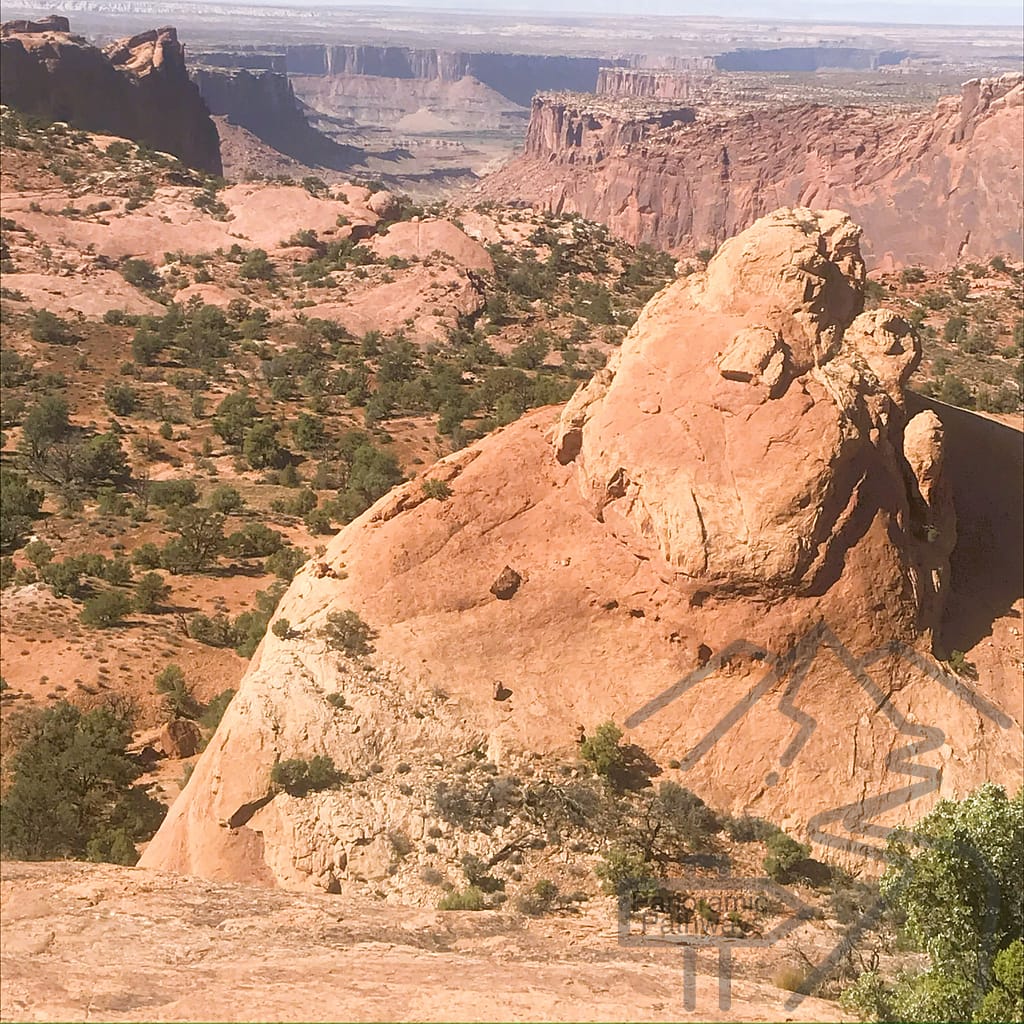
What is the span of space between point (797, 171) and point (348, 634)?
406 ft

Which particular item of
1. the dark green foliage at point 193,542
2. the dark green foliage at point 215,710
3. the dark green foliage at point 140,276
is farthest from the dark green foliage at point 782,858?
the dark green foliage at point 140,276

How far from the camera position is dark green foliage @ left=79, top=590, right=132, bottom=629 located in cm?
2533

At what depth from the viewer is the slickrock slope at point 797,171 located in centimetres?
9869

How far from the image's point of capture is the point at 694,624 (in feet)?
53.6

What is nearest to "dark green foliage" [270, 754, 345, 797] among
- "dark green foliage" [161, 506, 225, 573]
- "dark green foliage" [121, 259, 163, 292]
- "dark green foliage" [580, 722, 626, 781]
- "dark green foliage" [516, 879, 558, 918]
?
"dark green foliage" [516, 879, 558, 918]

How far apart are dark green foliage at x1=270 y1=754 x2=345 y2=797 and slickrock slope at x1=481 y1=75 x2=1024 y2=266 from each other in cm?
10149

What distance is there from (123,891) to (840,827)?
11.2m

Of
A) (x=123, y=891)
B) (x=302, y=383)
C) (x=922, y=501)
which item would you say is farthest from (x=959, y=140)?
(x=123, y=891)

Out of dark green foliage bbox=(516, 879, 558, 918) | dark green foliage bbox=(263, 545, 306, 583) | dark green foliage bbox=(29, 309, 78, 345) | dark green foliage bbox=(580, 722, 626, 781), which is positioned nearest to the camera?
dark green foliage bbox=(516, 879, 558, 918)

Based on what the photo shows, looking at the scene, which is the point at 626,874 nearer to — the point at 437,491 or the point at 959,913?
the point at 959,913

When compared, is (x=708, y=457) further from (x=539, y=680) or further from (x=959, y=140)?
(x=959, y=140)

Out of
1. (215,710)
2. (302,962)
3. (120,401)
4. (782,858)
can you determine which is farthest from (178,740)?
(120,401)

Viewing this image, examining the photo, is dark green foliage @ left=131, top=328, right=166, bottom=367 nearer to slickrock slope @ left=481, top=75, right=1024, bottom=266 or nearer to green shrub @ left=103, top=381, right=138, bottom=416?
green shrub @ left=103, top=381, right=138, bottom=416

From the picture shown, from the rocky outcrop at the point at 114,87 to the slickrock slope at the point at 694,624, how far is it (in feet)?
334
